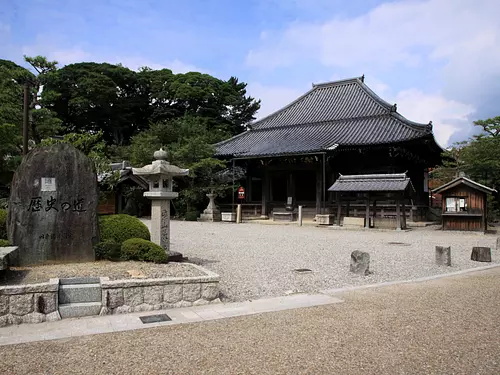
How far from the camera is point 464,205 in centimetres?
1830

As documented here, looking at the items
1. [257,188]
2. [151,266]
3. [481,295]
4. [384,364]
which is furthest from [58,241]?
[257,188]

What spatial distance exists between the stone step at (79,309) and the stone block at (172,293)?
878mm

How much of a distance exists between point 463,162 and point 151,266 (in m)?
22.0

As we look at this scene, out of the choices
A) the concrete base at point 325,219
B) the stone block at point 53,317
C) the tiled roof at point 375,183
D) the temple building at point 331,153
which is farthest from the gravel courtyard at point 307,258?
the temple building at point 331,153

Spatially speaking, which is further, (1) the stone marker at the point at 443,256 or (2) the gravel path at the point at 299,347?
(1) the stone marker at the point at 443,256

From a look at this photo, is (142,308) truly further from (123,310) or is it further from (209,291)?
(209,291)

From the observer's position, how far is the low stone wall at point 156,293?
534 centimetres

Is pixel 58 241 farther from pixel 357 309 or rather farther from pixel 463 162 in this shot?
pixel 463 162

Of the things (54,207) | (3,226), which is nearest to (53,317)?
(54,207)

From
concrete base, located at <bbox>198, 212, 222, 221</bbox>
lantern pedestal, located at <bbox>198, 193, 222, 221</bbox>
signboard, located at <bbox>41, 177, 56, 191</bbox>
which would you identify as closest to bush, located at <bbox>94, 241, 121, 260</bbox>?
signboard, located at <bbox>41, 177, 56, 191</bbox>

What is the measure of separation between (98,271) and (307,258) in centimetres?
582

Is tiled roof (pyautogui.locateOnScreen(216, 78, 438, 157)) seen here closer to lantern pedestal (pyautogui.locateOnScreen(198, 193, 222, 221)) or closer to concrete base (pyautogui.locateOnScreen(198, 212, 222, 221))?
lantern pedestal (pyautogui.locateOnScreen(198, 193, 222, 221))

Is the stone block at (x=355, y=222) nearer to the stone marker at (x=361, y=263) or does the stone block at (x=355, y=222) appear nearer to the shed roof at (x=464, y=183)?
the shed roof at (x=464, y=183)

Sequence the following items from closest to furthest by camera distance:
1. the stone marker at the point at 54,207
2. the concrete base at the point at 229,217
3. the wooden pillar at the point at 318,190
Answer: the stone marker at the point at 54,207 < the wooden pillar at the point at 318,190 < the concrete base at the point at 229,217
